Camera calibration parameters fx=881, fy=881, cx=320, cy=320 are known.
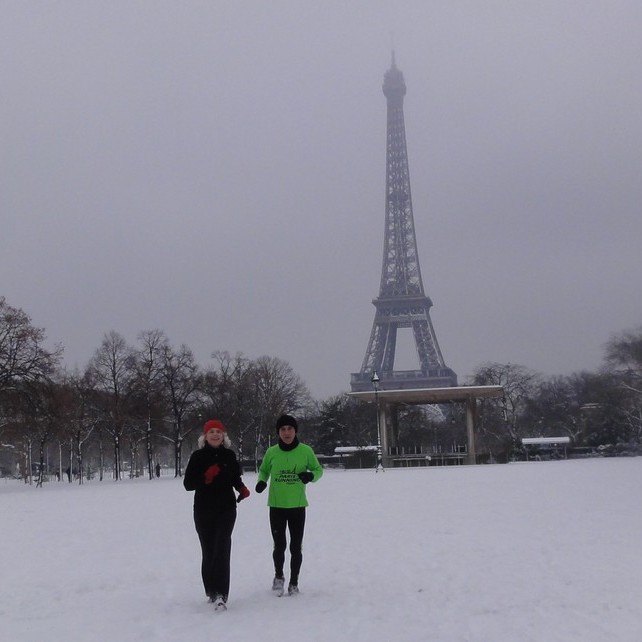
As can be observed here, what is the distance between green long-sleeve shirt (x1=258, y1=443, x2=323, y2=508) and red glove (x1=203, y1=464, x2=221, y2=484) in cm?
53

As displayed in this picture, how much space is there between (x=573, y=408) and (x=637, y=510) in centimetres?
6950

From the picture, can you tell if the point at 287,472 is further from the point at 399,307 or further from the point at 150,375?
the point at 399,307

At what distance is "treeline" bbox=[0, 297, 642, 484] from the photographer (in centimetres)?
3844

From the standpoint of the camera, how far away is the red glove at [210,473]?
24.3 feet

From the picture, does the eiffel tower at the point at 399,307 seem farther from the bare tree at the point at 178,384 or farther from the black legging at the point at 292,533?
the black legging at the point at 292,533

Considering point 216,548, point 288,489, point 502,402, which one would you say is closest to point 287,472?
point 288,489

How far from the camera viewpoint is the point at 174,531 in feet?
46.7

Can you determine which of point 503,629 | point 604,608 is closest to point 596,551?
point 604,608

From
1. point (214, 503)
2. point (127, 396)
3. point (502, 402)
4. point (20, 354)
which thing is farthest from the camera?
point (502, 402)

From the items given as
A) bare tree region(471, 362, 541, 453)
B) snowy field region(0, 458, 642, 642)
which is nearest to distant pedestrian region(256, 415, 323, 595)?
snowy field region(0, 458, 642, 642)

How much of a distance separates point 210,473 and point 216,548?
24.3 inches

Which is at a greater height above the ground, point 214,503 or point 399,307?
point 399,307

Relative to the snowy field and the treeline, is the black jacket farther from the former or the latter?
the treeline

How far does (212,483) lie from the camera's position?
293 inches
